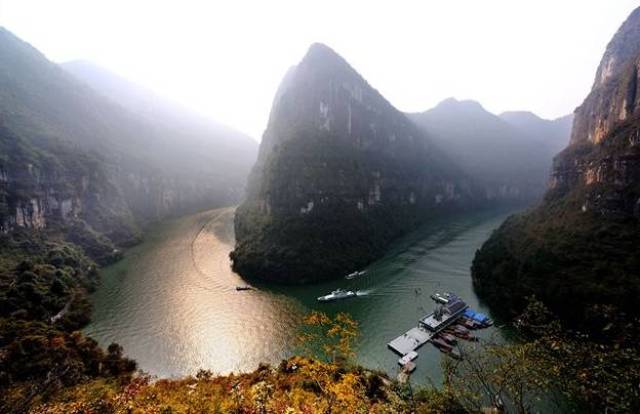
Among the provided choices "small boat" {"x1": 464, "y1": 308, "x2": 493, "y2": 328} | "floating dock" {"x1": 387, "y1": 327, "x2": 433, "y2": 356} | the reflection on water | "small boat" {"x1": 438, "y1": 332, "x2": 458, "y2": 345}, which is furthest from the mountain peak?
"floating dock" {"x1": 387, "y1": 327, "x2": 433, "y2": 356}

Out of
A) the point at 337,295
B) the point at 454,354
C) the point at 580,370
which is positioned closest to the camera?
the point at 580,370

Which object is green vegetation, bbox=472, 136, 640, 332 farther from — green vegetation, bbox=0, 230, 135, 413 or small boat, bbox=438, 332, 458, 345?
green vegetation, bbox=0, 230, 135, 413

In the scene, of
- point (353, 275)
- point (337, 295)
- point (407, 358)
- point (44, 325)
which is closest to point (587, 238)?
point (407, 358)

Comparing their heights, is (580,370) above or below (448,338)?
above

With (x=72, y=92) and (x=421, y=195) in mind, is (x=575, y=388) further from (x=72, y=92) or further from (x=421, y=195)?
(x=72, y=92)

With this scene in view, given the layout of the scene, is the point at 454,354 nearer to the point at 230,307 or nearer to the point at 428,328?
the point at 428,328
